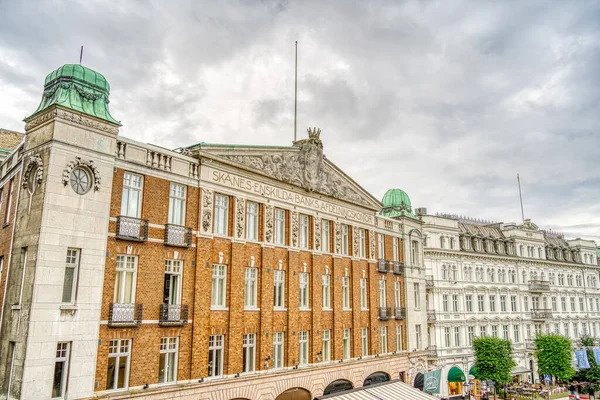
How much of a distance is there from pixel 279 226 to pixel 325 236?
4.82 meters

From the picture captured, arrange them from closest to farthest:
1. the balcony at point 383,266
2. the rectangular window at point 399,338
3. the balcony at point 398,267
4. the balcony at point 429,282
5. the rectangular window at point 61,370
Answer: the rectangular window at point 61,370, the balcony at point 383,266, the rectangular window at point 399,338, the balcony at point 398,267, the balcony at point 429,282

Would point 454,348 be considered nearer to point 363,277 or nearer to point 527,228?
point 363,277

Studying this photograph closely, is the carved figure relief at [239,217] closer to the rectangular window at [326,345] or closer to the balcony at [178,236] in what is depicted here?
the balcony at [178,236]

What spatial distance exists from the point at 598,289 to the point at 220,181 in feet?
215

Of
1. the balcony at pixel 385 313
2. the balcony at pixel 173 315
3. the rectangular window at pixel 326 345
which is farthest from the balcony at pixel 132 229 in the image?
the balcony at pixel 385 313

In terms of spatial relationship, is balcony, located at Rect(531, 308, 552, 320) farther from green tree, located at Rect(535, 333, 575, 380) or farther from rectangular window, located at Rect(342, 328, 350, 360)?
rectangular window, located at Rect(342, 328, 350, 360)

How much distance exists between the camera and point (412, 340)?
3900 cm

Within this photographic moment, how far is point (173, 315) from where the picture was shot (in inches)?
858

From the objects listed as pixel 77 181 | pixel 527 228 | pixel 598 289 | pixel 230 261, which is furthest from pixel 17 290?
pixel 598 289

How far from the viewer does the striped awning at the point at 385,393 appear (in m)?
24.0

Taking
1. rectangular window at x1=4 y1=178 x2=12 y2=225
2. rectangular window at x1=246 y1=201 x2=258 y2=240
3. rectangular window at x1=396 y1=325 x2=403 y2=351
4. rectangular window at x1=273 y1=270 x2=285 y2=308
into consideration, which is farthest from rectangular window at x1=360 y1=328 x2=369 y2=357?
rectangular window at x1=4 y1=178 x2=12 y2=225

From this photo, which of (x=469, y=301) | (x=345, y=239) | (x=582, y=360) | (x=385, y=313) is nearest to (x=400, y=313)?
(x=385, y=313)

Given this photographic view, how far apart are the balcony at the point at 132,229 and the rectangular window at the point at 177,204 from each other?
179 cm

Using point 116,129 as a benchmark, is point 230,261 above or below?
below
